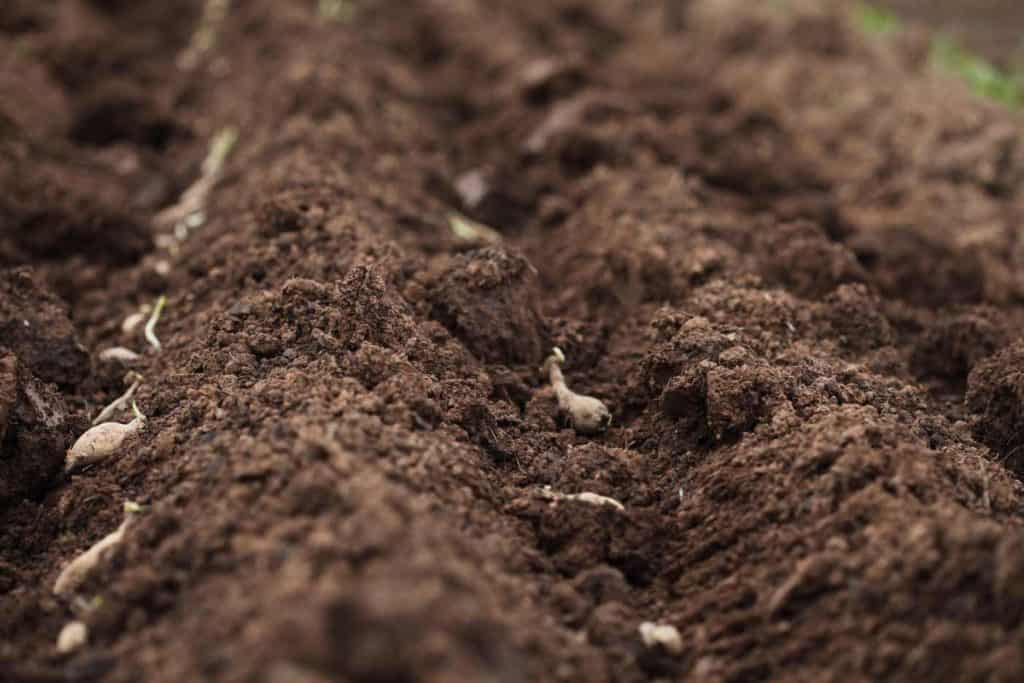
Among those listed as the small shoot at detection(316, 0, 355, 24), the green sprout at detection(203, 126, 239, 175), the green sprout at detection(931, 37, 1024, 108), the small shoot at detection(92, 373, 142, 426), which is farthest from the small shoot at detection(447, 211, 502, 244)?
the green sprout at detection(931, 37, 1024, 108)

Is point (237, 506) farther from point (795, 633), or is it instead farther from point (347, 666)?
point (795, 633)

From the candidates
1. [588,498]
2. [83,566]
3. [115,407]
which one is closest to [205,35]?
[115,407]

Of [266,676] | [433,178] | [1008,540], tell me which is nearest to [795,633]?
[1008,540]

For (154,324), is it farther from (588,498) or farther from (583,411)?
(588,498)

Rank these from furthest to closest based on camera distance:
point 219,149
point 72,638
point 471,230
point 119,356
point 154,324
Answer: point 219,149 → point 471,230 → point 154,324 → point 119,356 → point 72,638

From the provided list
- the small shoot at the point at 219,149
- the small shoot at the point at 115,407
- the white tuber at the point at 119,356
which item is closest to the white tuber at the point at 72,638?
the small shoot at the point at 115,407

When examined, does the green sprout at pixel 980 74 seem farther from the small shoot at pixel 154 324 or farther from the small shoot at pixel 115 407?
the small shoot at pixel 115 407
